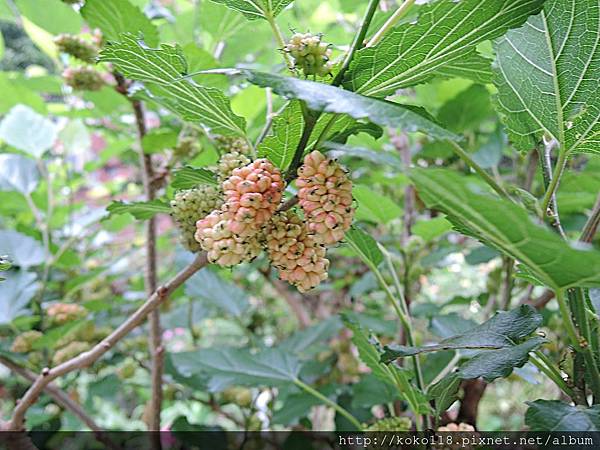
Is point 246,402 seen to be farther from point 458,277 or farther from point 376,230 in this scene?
point 458,277

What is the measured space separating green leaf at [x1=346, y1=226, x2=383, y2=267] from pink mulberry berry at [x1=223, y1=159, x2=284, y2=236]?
169mm

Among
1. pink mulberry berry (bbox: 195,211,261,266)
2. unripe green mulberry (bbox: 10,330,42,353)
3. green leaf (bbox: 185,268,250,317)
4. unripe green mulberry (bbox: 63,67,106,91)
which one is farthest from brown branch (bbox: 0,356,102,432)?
pink mulberry berry (bbox: 195,211,261,266)

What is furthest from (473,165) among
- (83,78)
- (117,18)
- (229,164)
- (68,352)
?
(68,352)

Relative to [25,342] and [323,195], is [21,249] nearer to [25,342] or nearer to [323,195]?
[25,342]

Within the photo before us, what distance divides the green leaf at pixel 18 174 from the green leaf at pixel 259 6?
0.81 metres

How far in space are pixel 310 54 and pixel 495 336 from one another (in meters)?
0.26

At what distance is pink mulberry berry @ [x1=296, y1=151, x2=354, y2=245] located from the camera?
0.40m

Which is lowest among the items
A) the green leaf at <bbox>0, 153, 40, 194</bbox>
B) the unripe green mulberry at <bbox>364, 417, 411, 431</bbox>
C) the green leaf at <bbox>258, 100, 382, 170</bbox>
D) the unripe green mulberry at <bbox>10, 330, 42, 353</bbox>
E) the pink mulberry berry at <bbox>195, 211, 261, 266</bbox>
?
the unripe green mulberry at <bbox>364, 417, 411, 431</bbox>

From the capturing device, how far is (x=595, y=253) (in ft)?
1.03

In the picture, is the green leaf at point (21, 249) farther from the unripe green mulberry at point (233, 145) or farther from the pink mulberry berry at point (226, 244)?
the pink mulberry berry at point (226, 244)

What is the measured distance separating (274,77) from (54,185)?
1.13m

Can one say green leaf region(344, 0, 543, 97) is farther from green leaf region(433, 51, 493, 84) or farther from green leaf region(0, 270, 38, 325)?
green leaf region(0, 270, 38, 325)

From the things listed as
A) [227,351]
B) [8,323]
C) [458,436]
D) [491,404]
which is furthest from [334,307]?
[491,404]

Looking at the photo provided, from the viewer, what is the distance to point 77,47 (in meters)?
0.79
